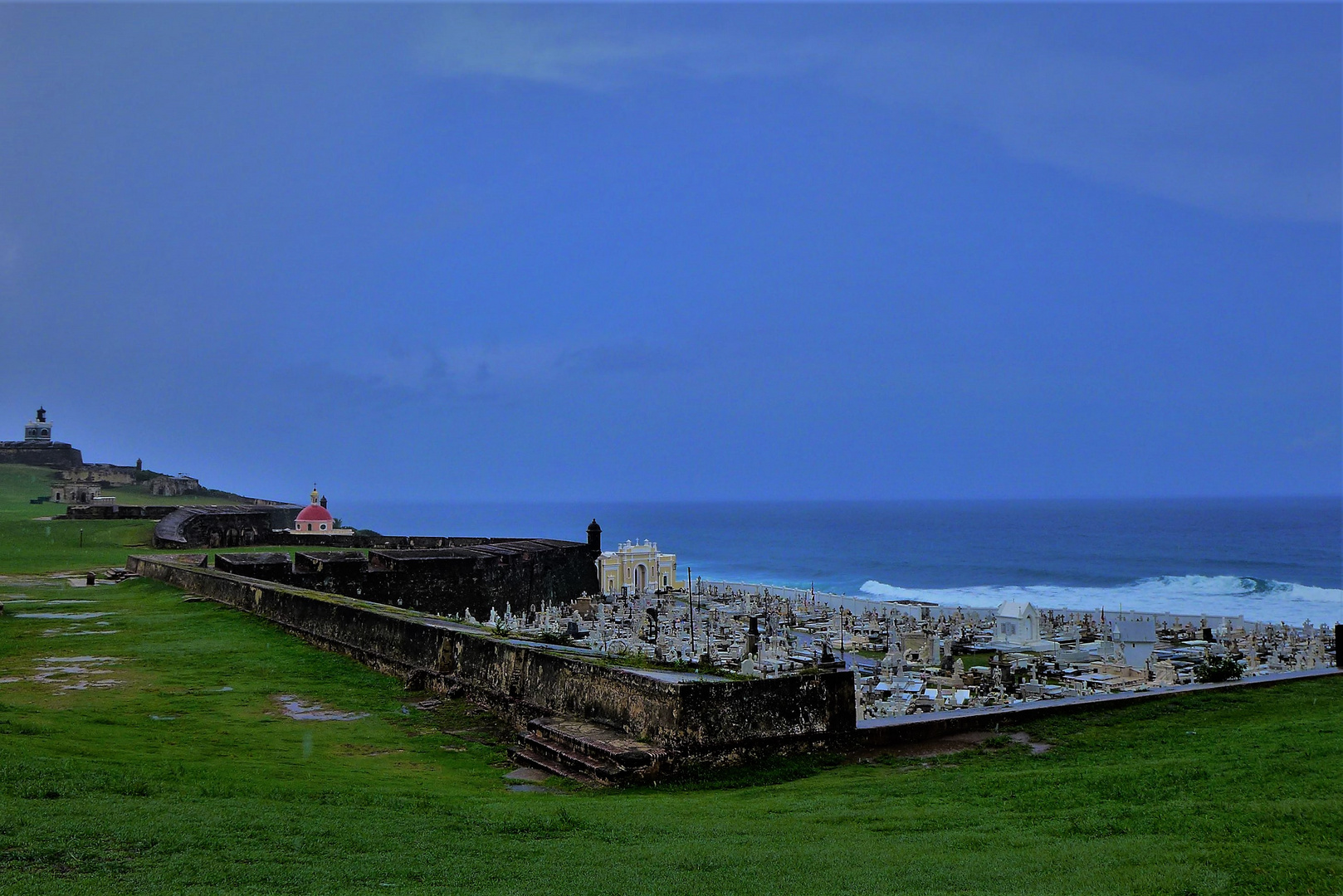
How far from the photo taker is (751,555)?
3802 inches

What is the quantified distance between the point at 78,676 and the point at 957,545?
10082 cm

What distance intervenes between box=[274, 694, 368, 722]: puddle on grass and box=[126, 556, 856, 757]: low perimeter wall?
4.95ft

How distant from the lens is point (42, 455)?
59.7 meters

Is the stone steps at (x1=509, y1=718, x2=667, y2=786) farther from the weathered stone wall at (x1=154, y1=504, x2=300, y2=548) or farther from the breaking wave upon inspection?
the breaking wave

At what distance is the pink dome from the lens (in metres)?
34.6

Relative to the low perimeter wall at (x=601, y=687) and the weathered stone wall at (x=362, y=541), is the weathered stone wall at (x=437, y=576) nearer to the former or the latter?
the weathered stone wall at (x=362, y=541)

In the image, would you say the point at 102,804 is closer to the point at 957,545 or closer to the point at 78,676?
the point at 78,676

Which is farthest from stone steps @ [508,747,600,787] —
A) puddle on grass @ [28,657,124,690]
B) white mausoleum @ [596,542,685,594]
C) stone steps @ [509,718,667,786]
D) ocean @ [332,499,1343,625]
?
ocean @ [332,499,1343,625]

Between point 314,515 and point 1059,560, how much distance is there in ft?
224

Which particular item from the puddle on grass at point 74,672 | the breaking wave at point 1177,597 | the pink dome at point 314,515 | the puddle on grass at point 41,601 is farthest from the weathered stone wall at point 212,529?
the breaking wave at point 1177,597

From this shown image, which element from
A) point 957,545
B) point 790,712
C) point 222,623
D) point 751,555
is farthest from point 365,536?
point 957,545

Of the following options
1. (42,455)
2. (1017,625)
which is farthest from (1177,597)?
(42,455)

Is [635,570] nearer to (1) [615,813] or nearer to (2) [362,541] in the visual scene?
(2) [362,541]

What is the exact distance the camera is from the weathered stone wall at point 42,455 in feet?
193
